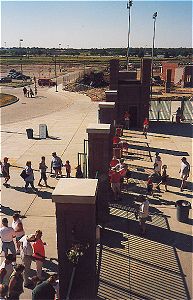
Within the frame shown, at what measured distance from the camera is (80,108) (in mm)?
36188

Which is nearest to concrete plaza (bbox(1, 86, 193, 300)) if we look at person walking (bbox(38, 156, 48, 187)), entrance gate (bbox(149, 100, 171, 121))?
person walking (bbox(38, 156, 48, 187))

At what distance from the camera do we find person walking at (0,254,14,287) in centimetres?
780

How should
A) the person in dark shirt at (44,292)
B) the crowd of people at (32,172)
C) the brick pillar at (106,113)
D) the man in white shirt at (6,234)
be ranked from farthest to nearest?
1. the brick pillar at (106,113)
2. the crowd of people at (32,172)
3. the man in white shirt at (6,234)
4. the person in dark shirt at (44,292)

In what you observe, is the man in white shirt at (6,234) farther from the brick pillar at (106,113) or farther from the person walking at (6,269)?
the brick pillar at (106,113)

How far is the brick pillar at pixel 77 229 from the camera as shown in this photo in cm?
762

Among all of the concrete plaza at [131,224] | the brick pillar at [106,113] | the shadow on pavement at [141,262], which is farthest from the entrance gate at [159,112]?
the shadow on pavement at [141,262]

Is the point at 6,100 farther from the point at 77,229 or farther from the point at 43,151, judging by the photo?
the point at 77,229

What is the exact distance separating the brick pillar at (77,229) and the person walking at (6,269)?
112 cm

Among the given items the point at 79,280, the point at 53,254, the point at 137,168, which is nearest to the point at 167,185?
the point at 137,168

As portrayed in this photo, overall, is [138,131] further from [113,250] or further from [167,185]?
[113,250]

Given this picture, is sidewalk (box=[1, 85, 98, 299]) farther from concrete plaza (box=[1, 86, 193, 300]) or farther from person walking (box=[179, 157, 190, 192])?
person walking (box=[179, 157, 190, 192])

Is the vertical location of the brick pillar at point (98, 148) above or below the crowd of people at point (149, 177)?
above

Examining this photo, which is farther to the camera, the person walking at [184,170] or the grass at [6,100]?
the grass at [6,100]

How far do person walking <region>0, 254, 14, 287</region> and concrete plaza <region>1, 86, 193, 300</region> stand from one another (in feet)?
2.63
